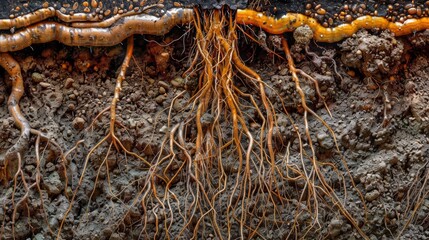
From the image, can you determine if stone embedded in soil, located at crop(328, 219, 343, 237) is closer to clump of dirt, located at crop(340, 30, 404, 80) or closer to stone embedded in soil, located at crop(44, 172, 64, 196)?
clump of dirt, located at crop(340, 30, 404, 80)

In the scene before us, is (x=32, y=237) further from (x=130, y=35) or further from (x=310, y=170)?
(x=310, y=170)

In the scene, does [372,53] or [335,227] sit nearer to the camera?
[335,227]

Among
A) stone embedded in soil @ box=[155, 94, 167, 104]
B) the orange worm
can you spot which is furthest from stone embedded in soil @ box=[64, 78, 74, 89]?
the orange worm

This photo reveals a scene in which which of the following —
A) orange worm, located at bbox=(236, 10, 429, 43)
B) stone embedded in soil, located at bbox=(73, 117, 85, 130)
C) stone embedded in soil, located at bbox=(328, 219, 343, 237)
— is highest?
orange worm, located at bbox=(236, 10, 429, 43)

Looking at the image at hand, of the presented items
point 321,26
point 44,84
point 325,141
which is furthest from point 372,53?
point 44,84

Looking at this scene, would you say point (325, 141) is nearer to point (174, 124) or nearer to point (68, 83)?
point (174, 124)

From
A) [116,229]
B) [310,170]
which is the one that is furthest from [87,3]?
[310,170]

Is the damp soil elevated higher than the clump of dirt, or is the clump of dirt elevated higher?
the clump of dirt
